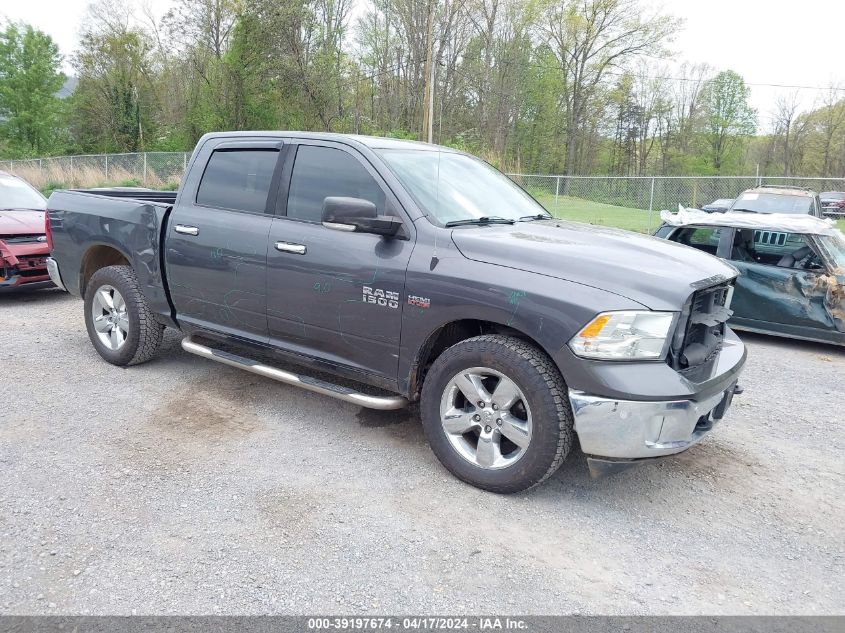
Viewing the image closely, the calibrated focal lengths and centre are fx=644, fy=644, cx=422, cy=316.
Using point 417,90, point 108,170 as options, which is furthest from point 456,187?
point 417,90

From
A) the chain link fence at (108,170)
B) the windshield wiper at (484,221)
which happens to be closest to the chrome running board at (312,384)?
the windshield wiper at (484,221)

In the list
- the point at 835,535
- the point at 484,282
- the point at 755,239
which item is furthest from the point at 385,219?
the point at 755,239

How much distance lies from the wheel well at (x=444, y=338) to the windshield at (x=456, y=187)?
2.05 feet

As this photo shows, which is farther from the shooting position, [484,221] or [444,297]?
[484,221]

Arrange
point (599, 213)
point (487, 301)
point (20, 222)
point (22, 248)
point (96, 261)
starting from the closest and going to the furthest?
point (487, 301) < point (96, 261) < point (22, 248) < point (20, 222) < point (599, 213)

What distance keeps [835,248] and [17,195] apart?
1046cm

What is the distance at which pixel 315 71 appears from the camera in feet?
103

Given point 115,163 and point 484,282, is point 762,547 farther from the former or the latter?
point 115,163

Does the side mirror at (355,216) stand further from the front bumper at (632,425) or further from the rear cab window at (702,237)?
the rear cab window at (702,237)

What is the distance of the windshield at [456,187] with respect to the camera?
3.93 meters

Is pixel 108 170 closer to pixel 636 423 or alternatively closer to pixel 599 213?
pixel 599 213

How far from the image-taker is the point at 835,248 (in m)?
6.96

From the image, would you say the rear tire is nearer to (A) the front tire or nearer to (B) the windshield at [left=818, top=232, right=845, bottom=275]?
(A) the front tire

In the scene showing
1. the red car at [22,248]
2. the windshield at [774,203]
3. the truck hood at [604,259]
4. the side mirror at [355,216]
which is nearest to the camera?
the truck hood at [604,259]
